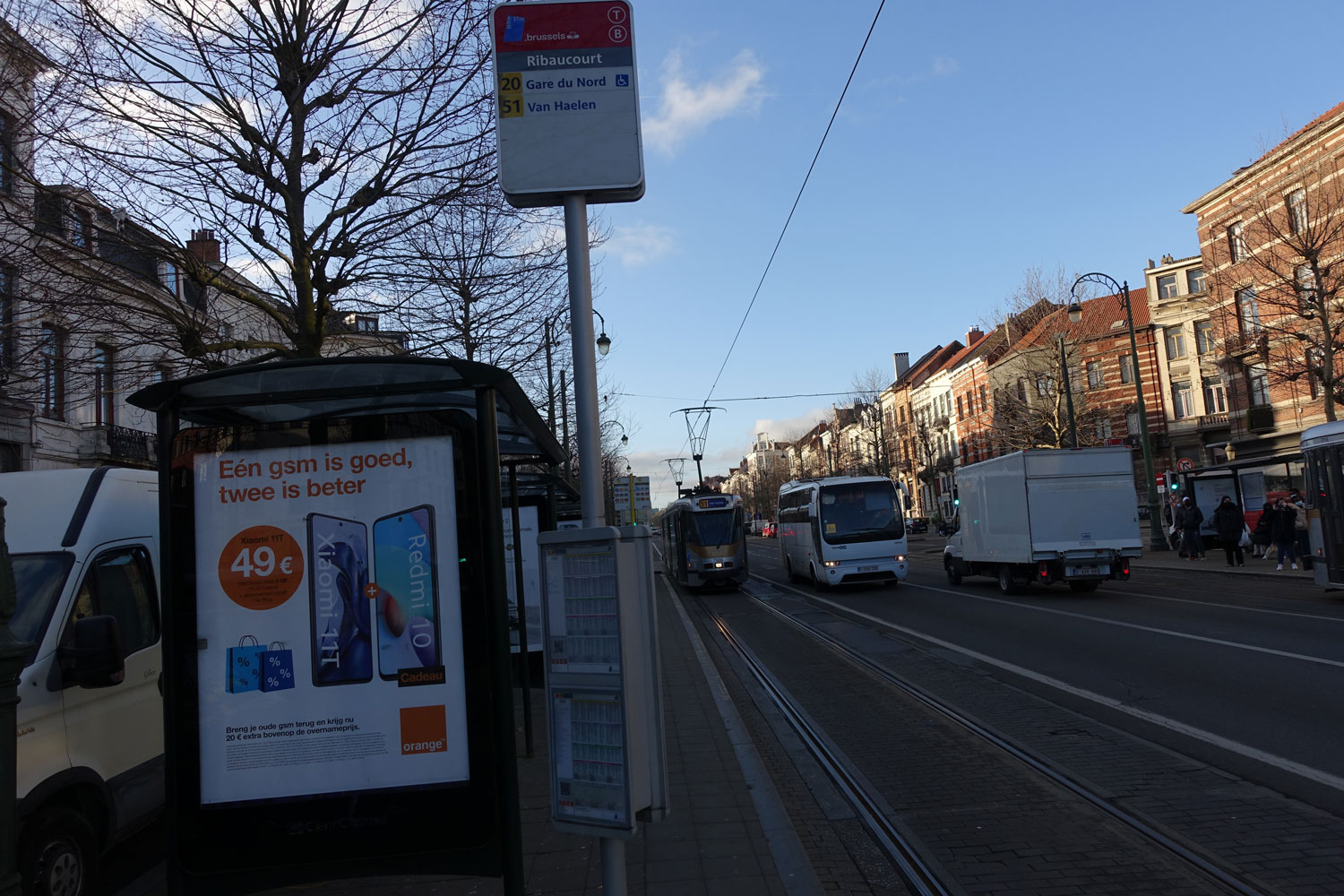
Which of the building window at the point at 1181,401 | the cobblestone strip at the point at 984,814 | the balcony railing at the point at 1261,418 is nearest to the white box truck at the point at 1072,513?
the cobblestone strip at the point at 984,814

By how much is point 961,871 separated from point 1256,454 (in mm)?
41807

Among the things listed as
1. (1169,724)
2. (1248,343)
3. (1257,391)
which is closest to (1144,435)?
(1248,343)

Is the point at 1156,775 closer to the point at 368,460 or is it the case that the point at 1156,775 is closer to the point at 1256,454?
the point at 368,460

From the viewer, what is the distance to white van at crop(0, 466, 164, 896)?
15.1ft

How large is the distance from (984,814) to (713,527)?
22087 mm

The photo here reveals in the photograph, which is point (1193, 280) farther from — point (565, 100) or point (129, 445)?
point (565, 100)

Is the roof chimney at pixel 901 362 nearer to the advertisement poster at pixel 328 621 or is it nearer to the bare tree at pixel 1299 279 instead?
the bare tree at pixel 1299 279

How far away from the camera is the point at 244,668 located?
13.1ft

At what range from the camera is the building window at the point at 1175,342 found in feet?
168

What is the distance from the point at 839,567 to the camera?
23.7m

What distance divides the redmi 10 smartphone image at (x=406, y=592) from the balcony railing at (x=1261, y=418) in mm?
42045

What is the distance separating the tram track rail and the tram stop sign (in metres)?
3.97

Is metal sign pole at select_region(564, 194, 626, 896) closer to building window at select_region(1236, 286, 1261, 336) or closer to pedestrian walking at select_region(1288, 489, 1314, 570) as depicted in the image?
pedestrian walking at select_region(1288, 489, 1314, 570)

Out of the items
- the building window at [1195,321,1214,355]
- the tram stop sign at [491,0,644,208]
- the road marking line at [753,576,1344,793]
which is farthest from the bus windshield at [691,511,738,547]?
the building window at [1195,321,1214,355]
